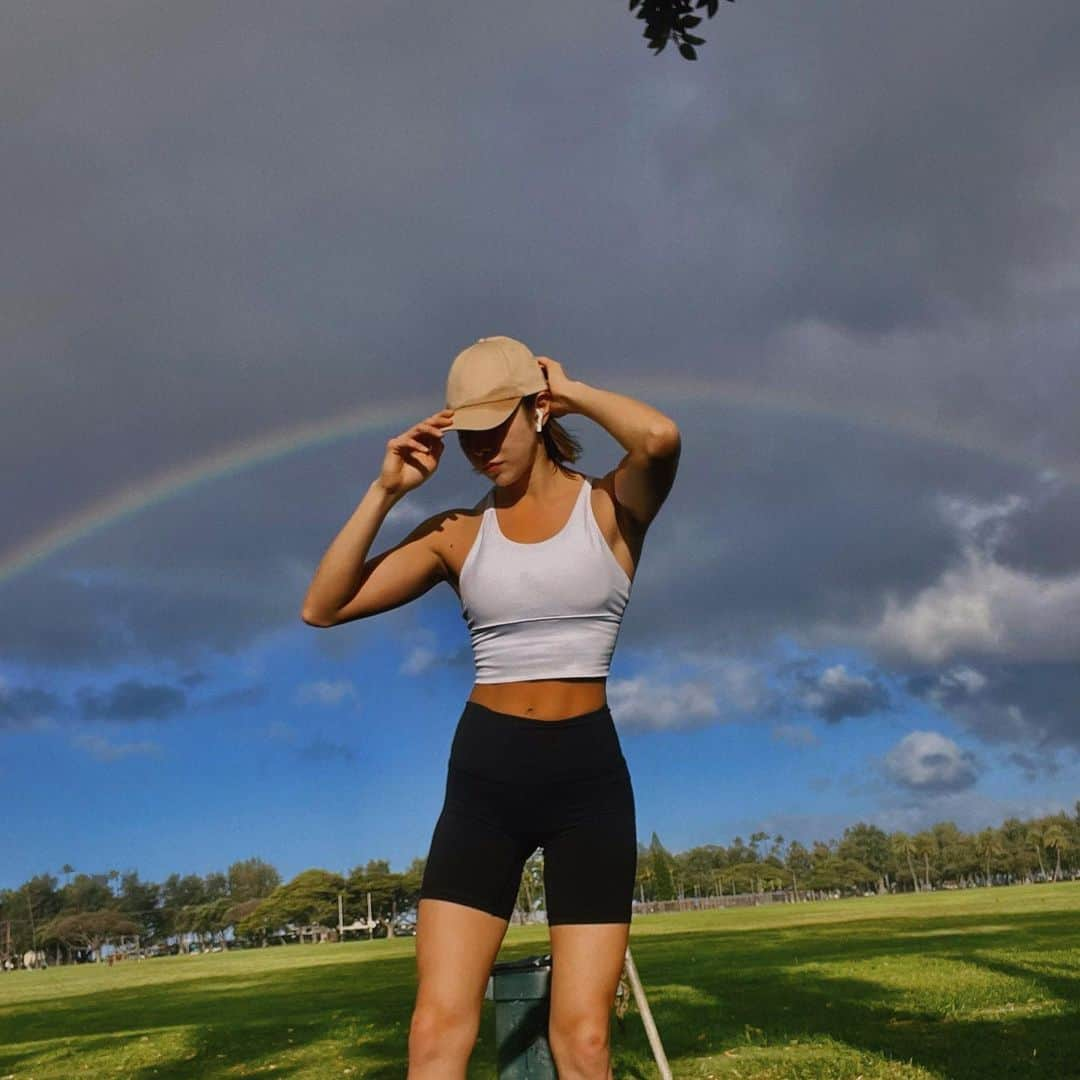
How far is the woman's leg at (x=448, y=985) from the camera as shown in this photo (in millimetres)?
3010

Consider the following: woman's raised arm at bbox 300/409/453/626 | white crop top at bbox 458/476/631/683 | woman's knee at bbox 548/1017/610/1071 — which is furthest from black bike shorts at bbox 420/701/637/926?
woman's raised arm at bbox 300/409/453/626

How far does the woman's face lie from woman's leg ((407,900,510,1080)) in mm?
1157

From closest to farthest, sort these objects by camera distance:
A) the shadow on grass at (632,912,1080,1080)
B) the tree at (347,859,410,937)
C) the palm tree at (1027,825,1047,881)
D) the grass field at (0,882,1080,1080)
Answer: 1. the shadow on grass at (632,912,1080,1080)
2. the grass field at (0,882,1080,1080)
3. the tree at (347,859,410,937)
4. the palm tree at (1027,825,1047,881)

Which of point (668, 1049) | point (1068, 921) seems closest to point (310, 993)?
point (668, 1049)

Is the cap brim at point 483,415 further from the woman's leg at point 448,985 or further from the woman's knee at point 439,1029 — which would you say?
the woman's knee at point 439,1029

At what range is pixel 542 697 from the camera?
3195 mm

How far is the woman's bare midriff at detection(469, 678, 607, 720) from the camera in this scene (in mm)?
3193

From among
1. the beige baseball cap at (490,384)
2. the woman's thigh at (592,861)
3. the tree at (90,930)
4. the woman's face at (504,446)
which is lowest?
the tree at (90,930)

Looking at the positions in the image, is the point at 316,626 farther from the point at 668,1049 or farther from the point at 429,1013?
the point at 668,1049

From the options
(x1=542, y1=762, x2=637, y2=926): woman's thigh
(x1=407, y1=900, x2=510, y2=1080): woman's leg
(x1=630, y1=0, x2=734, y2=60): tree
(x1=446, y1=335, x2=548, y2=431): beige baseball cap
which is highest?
(x1=630, y1=0, x2=734, y2=60): tree

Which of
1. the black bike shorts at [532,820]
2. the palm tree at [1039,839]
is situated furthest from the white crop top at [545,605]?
the palm tree at [1039,839]

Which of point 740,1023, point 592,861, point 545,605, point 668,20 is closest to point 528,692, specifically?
point 545,605

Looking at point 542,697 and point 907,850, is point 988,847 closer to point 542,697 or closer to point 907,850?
point 907,850

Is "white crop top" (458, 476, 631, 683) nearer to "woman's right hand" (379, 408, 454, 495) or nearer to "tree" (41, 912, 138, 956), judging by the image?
"woman's right hand" (379, 408, 454, 495)
